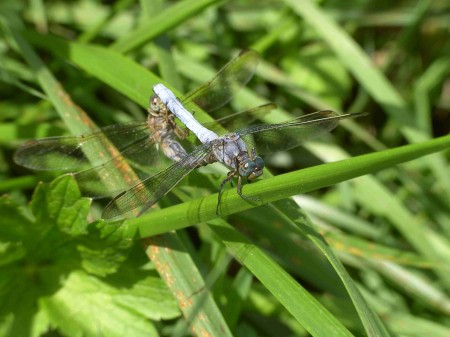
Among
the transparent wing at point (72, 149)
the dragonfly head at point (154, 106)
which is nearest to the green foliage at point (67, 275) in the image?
the transparent wing at point (72, 149)

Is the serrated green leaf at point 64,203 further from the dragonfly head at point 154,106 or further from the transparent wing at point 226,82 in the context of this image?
the transparent wing at point 226,82

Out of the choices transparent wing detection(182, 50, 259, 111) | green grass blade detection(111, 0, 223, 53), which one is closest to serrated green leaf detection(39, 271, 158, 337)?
transparent wing detection(182, 50, 259, 111)

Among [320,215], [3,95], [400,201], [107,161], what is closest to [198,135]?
[107,161]

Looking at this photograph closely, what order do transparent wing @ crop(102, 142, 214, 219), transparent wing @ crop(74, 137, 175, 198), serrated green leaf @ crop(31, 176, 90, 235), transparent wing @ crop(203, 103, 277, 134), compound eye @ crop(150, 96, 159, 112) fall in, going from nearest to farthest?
1. transparent wing @ crop(102, 142, 214, 219)
2. serrated green leaf @ crop(31, 176, 90, 235)
3. transparent wing @ crop(74, 137, 175, 198)
4. compound eye @ crop(150, 96, 159, 112)
5. transparent wing @ crop(203, 103, 277, 134)

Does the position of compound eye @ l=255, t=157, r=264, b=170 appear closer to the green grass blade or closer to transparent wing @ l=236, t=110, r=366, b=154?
transparent wing @ l=236, t=110, r=366, b=154

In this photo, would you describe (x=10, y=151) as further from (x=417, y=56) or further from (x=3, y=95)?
(x=417, y=56)

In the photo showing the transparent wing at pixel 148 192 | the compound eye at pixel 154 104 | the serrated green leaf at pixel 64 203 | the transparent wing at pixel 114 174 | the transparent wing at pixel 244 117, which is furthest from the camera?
the transparent wing at pixel 244 117

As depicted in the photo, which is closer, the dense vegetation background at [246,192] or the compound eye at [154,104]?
the dense vegetation background at [246,192]
